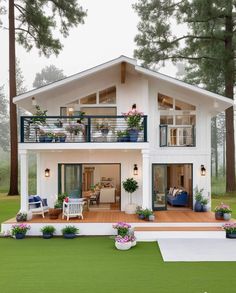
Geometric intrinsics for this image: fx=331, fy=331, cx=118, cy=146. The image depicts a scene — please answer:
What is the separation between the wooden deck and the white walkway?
1.29 metres

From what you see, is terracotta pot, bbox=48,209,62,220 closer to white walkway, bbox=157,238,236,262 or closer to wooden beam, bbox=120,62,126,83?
white walkway, bbox=157,238,236,262

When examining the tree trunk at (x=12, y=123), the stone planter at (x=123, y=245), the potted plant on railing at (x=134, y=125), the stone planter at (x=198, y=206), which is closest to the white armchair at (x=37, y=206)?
the stone planter at (x=123, y=245)

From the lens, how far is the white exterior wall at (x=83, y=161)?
1455 cm

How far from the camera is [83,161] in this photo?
47.8ft

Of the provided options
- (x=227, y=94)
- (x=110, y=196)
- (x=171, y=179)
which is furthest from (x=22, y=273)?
(x=227, y=94)

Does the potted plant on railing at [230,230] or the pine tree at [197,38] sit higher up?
the pine tree at [197,38]

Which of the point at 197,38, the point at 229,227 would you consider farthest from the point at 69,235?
the point at 197,38

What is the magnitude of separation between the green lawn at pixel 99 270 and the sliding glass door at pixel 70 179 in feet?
12.9

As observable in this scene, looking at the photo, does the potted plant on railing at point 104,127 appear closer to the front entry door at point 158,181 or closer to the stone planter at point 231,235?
the front entry door at point 158,181

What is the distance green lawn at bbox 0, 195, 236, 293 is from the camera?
7.06 metres

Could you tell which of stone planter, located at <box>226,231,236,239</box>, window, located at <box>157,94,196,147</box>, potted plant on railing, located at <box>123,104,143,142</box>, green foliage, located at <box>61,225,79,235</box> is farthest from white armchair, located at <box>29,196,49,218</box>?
stone planter, located at <box>226,231,236,239</box>

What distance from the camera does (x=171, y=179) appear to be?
19.0 m

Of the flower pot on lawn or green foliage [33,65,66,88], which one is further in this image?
green foliage [33,65,66,88]

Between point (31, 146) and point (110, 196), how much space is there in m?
6.00
